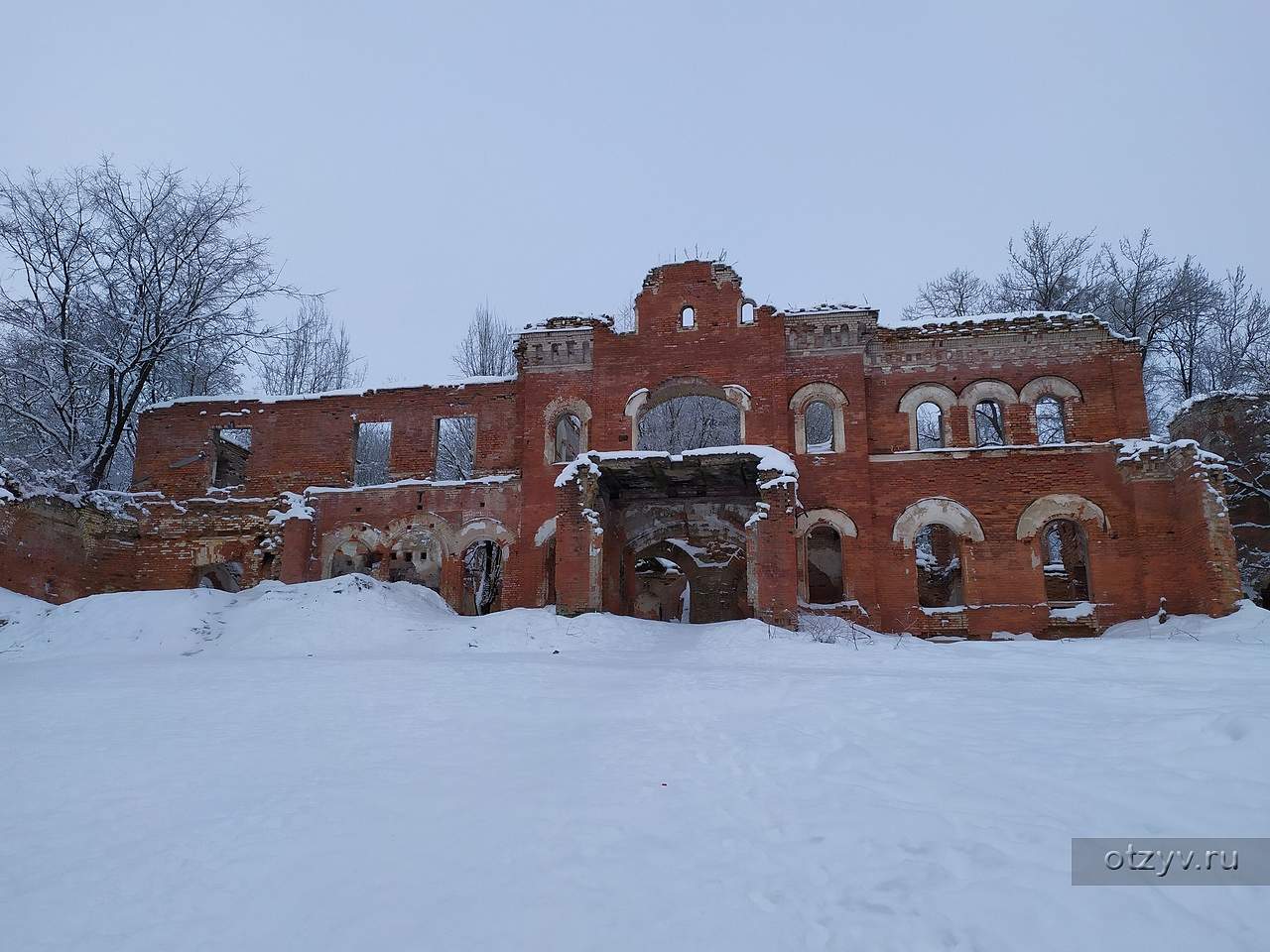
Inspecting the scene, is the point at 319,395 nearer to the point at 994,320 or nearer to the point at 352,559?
the point at 352,559

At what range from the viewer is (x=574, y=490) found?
16.2m

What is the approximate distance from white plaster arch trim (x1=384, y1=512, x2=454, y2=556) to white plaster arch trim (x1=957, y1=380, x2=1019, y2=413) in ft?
43.5

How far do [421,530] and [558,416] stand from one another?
4.64 m

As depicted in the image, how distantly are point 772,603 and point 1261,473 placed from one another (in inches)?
542

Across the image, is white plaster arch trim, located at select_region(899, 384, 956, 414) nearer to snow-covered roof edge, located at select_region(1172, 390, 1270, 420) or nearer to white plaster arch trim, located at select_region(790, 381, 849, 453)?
white plaster arch trim, located at select_region(790, 381, 849, 453)

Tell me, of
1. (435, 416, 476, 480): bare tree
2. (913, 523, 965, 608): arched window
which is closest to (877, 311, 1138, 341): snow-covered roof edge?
(913, 523, 965, 608): arched window

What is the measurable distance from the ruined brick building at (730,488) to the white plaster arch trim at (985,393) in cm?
5

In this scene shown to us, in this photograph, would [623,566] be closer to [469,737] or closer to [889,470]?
[889,470]

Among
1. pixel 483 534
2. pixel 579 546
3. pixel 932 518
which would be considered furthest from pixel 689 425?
pixel 579 546

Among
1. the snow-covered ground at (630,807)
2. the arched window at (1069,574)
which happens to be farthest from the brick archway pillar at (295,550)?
the arched window at (1069,574)

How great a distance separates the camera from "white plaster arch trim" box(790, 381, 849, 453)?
18.5 meters

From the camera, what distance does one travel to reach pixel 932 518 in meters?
17.9

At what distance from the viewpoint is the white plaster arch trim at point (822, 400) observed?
18.5 metres

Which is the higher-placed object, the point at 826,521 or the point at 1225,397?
the point at 1225,397
